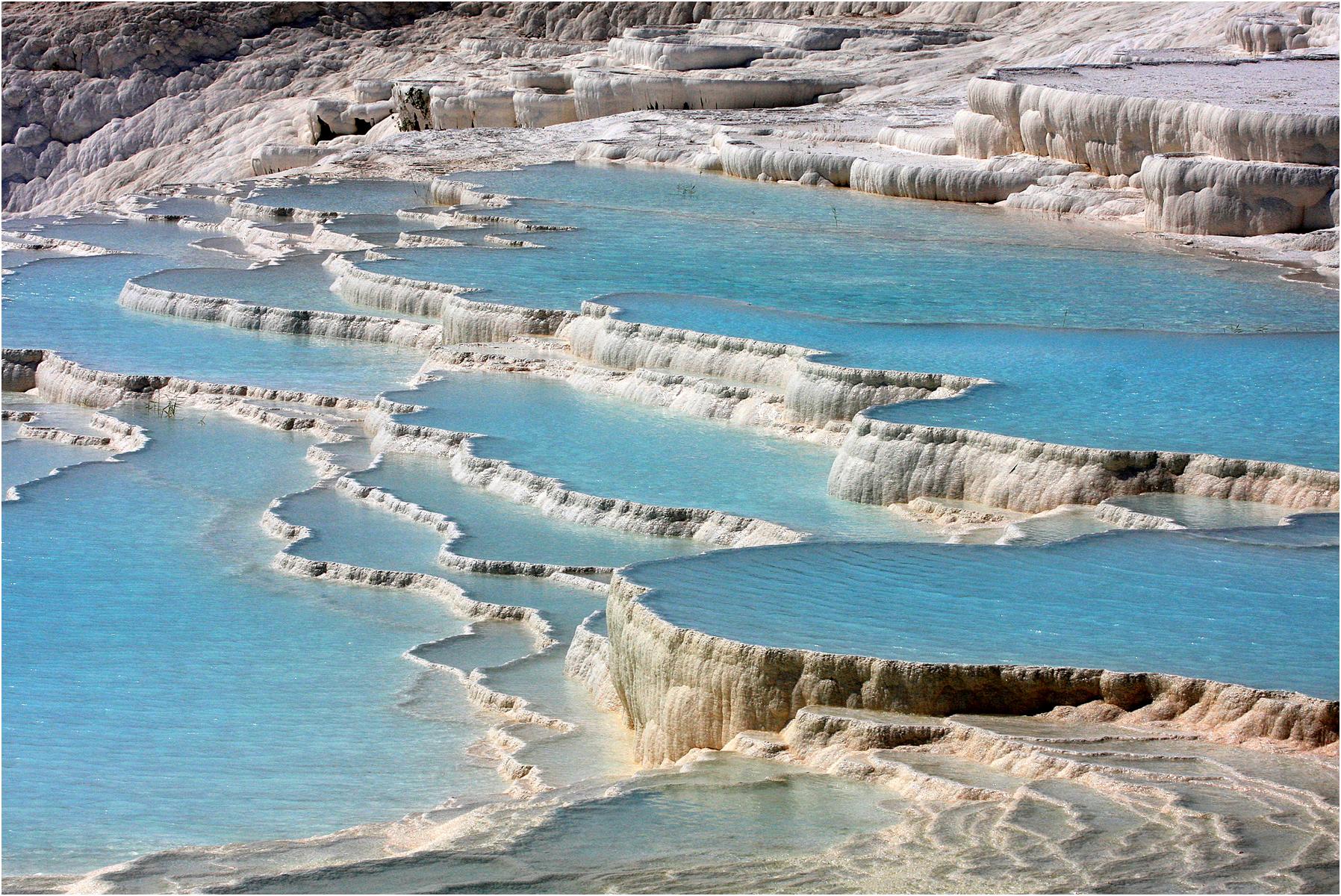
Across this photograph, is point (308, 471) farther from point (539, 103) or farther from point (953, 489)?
point (539, 103)

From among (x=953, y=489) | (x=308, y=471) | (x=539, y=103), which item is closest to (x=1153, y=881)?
(x=953, y=489)

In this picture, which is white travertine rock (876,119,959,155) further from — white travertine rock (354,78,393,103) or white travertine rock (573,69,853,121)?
white travertine rock (354,78,393,103)

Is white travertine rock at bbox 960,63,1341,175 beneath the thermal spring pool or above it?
above

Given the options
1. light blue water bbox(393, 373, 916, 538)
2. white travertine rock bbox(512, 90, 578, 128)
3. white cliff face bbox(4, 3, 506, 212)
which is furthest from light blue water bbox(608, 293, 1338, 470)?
white cliff face bbox(4, 3, 506, 212)

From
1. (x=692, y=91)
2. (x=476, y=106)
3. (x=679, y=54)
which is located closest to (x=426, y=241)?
(x=692, y=91)

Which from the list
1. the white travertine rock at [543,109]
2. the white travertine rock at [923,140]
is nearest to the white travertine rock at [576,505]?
the white travertine rock at [923,140]

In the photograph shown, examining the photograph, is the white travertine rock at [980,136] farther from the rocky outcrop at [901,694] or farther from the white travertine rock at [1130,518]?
the rocky outcrop at [901,694]
